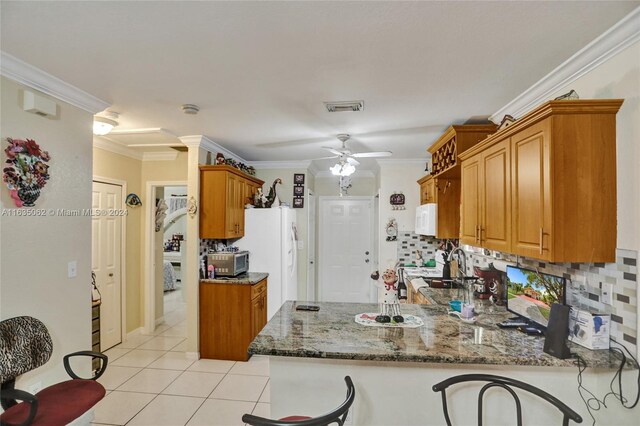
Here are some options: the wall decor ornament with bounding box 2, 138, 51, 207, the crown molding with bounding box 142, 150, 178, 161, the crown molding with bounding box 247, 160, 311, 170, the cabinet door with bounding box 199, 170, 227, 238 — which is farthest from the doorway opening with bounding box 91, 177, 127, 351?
the crown molding with bounding box 247, 160, 311, 170

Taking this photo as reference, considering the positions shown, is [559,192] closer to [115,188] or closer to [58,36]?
[58,36]

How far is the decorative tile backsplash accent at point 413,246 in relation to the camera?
4.92 meters

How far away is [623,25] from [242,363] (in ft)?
13.5

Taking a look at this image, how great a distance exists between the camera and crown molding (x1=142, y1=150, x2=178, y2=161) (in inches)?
177

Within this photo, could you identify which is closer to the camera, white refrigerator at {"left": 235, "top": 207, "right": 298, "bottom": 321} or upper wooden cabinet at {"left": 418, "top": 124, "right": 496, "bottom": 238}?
upper wooden cabinet at {"left": 418, "top": 124, "right": 496, "bottom": 238}

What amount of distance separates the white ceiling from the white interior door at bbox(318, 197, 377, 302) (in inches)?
126

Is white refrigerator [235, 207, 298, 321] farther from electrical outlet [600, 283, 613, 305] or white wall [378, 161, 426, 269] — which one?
electrical outlet [600, 283, 613, 305]

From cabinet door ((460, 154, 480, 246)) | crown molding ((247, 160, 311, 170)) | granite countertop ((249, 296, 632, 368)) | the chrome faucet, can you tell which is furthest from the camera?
crown molding ((247, 160, 311, 170))

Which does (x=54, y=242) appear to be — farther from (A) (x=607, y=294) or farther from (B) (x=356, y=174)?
(B) (x=356, y=174)

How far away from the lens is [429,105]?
269 cm

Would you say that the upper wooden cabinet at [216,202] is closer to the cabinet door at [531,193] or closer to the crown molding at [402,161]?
the crown molding at [402,161]

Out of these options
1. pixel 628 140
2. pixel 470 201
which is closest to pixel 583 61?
pixel 628 140

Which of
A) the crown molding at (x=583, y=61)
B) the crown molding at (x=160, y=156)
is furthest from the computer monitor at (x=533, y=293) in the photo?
the crown molding at (x=160, y=156)

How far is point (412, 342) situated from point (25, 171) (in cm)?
260
